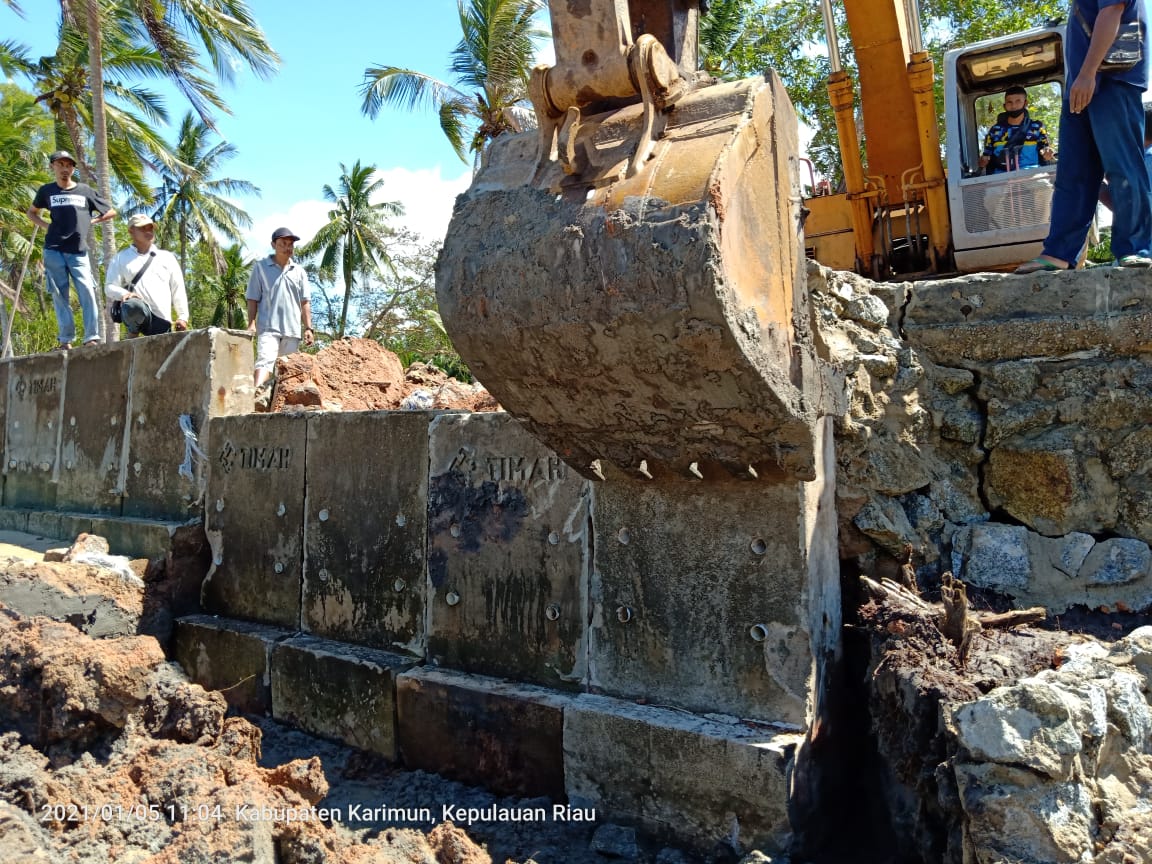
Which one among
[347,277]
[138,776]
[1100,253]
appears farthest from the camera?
[347,277]

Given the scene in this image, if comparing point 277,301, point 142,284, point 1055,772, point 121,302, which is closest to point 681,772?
point 1055,772

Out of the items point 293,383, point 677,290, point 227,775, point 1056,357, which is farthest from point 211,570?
point 1056,357

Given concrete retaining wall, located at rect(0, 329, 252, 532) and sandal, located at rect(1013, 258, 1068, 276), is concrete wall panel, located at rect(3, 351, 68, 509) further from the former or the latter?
sandal, located at rect(1013, 258, 1068, 276)

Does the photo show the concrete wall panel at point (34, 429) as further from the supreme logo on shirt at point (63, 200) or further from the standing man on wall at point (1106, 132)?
the standing man on wall at point (1106, 132)

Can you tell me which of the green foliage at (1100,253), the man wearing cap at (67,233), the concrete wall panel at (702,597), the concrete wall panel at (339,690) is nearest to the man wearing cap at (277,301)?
the man wearing cap at (67,233)

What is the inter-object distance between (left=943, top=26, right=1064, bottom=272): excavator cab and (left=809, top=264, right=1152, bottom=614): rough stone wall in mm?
1698

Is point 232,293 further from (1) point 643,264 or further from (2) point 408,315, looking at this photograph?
(1) point 643,264

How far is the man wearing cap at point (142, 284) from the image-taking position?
6.25 metres

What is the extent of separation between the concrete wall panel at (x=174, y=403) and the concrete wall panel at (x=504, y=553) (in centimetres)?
179

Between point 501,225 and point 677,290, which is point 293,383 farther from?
point 677,290

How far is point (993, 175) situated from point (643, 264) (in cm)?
359

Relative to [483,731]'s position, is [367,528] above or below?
above

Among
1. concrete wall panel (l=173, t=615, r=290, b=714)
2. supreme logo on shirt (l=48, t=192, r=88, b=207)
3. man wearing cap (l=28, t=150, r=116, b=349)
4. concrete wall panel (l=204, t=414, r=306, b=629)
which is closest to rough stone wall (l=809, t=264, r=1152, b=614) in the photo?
concrete wall panel (l=204, t=414, r=306, b=629)

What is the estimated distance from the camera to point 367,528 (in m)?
4.17
